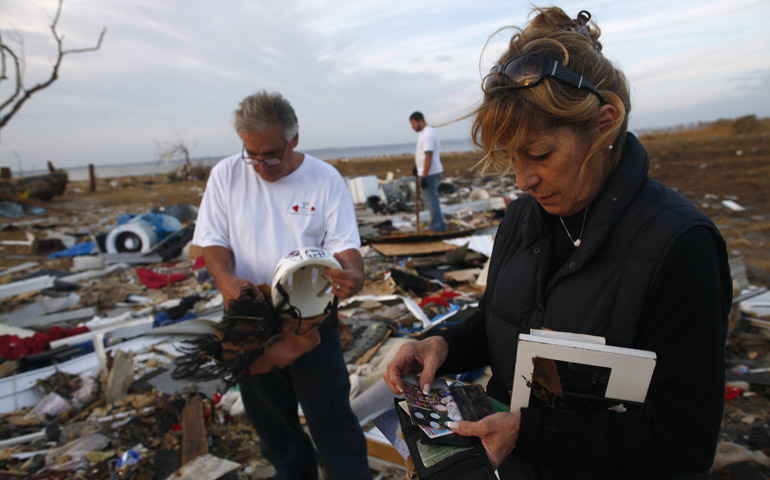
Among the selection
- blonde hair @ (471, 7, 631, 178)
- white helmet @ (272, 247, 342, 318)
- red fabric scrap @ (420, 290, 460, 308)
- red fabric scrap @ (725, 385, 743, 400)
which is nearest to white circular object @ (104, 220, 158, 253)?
red fabric scrap @ (420, 290, 460, 308)

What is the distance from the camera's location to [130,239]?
8.61 meters

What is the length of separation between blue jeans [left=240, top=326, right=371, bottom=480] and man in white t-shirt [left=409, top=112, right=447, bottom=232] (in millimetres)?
6591

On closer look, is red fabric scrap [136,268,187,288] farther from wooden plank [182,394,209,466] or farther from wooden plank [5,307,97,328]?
wooden plank [182,394,209,466]

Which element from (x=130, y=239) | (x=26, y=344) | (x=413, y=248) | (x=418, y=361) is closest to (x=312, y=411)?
(x=418, y=361)

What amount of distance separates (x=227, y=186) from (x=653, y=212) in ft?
6.50

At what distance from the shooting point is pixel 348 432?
226cm

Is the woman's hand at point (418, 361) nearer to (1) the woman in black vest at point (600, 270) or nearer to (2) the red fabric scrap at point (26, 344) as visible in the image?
(1) the woman in black vest at point (600, 270)

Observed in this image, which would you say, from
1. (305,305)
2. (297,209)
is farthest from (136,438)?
(297,209)

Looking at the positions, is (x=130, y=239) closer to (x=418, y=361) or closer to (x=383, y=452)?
(x=383, y=452)

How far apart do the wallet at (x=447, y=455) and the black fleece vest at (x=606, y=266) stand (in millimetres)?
336

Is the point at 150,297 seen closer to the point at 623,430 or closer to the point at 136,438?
the point at 136,438

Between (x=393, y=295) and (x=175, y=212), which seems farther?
(x=175, y=212)

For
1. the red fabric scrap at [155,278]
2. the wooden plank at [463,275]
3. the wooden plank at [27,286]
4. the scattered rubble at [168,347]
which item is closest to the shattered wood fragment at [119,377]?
the scattered rubble at [168,347]

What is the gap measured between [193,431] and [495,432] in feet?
9.31
